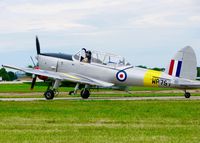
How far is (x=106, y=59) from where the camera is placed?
101 ft

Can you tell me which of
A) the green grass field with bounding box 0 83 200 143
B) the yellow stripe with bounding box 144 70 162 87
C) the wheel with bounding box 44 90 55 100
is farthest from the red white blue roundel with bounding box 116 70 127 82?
the green grass field with bounding box 0 83 200 143

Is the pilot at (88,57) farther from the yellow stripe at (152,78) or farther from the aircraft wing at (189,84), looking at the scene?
the aircraft wing at (189,84)

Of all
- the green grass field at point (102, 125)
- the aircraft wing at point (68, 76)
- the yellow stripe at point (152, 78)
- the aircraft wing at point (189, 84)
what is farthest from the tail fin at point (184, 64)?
the green grass field at point (102, 125)

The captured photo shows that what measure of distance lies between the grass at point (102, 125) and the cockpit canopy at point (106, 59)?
8.12 meters

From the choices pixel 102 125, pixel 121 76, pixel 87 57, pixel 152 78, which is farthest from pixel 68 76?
pixel 102 125

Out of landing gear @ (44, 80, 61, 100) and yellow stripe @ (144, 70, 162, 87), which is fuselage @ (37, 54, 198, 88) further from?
landing gear @ (44, 80, 61, 100)

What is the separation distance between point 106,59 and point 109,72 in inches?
27.4

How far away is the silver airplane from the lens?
97.6 ft

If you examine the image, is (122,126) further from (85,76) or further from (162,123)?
(85,76)

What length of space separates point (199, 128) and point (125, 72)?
51.2 ft

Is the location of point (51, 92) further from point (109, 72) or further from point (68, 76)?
point (109, 72)

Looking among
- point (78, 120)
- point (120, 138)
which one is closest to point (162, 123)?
point (78, 120)

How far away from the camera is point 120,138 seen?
12.7 metres

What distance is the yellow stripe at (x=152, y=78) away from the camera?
29562 millimetres
